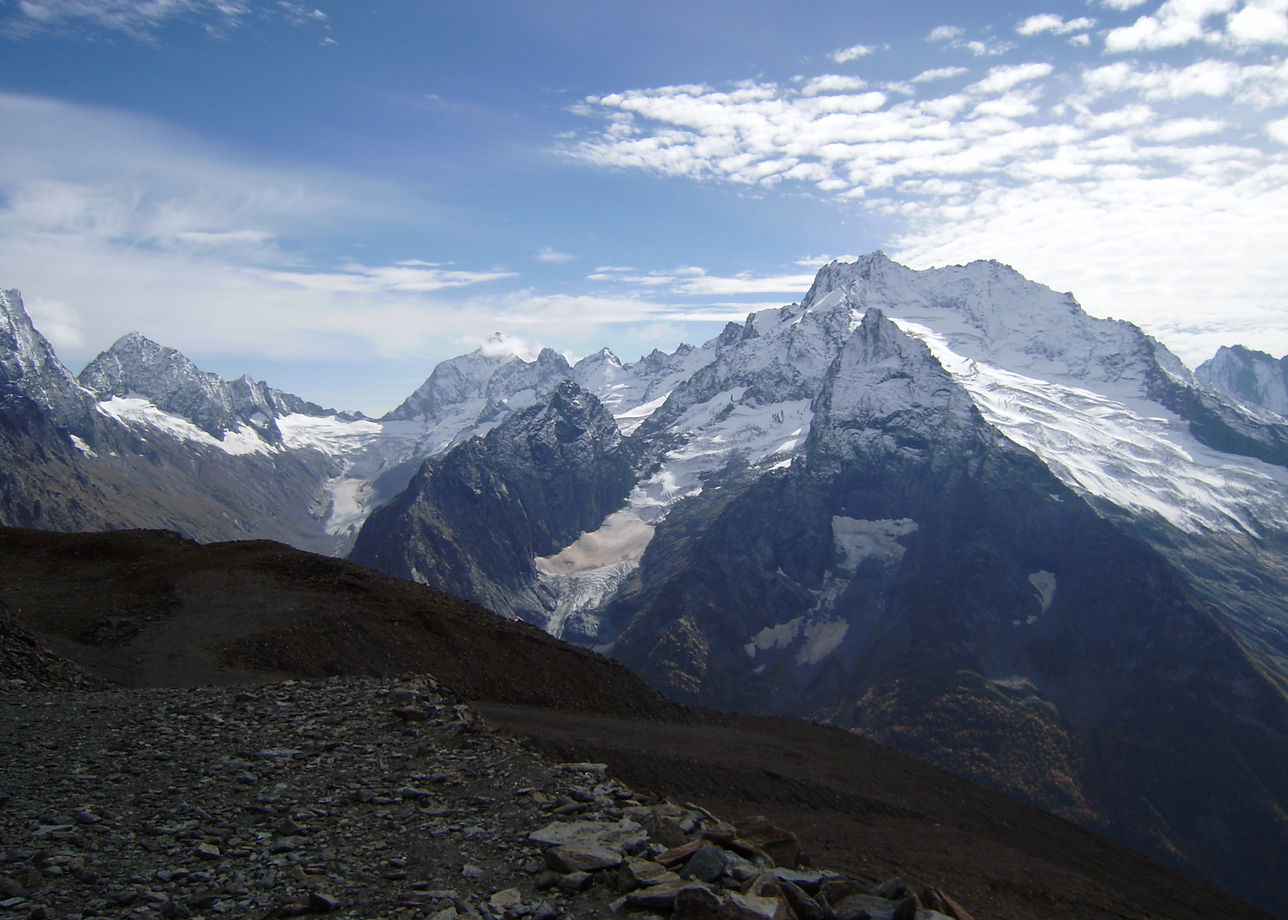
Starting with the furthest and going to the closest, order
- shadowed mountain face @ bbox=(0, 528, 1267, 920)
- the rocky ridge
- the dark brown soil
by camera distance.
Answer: shadowed mountain face @ bbox=(0, 528, 1267, 920) → the dark brown soil → the rocky ridge

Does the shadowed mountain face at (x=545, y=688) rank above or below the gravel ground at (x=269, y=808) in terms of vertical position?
below

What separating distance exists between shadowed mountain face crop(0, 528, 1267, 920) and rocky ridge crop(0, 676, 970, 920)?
1097 centimetres

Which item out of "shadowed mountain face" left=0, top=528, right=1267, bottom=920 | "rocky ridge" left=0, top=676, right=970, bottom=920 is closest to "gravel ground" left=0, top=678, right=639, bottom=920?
"rocky ridge" left=0, top=676, right=970, bottom=920

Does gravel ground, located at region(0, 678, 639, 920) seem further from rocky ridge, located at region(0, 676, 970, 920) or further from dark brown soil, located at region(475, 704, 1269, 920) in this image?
dark brown soil, located at region(475, 704, 1269, 920)

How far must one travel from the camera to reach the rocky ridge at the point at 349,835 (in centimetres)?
1406

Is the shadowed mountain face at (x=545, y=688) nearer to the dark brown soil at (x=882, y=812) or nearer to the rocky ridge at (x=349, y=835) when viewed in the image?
the dark brown soil at (x=882, y=812)

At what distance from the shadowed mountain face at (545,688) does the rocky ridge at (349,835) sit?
11.0m

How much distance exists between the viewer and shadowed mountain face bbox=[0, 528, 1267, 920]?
36.1 metres

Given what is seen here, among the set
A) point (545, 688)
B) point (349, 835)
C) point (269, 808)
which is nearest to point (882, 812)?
point (545, 688)

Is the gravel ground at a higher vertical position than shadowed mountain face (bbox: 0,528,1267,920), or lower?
higher

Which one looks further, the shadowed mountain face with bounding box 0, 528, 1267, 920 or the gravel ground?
the shadowed mountain face with bounding box 0, 528, 1267, 920

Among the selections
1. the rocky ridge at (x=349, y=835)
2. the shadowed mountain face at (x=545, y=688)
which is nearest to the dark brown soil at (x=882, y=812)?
the shadowed mountain face at (x=545, y=688)

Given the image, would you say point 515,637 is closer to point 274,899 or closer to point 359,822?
point 359,822

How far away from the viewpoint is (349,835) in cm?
1686
